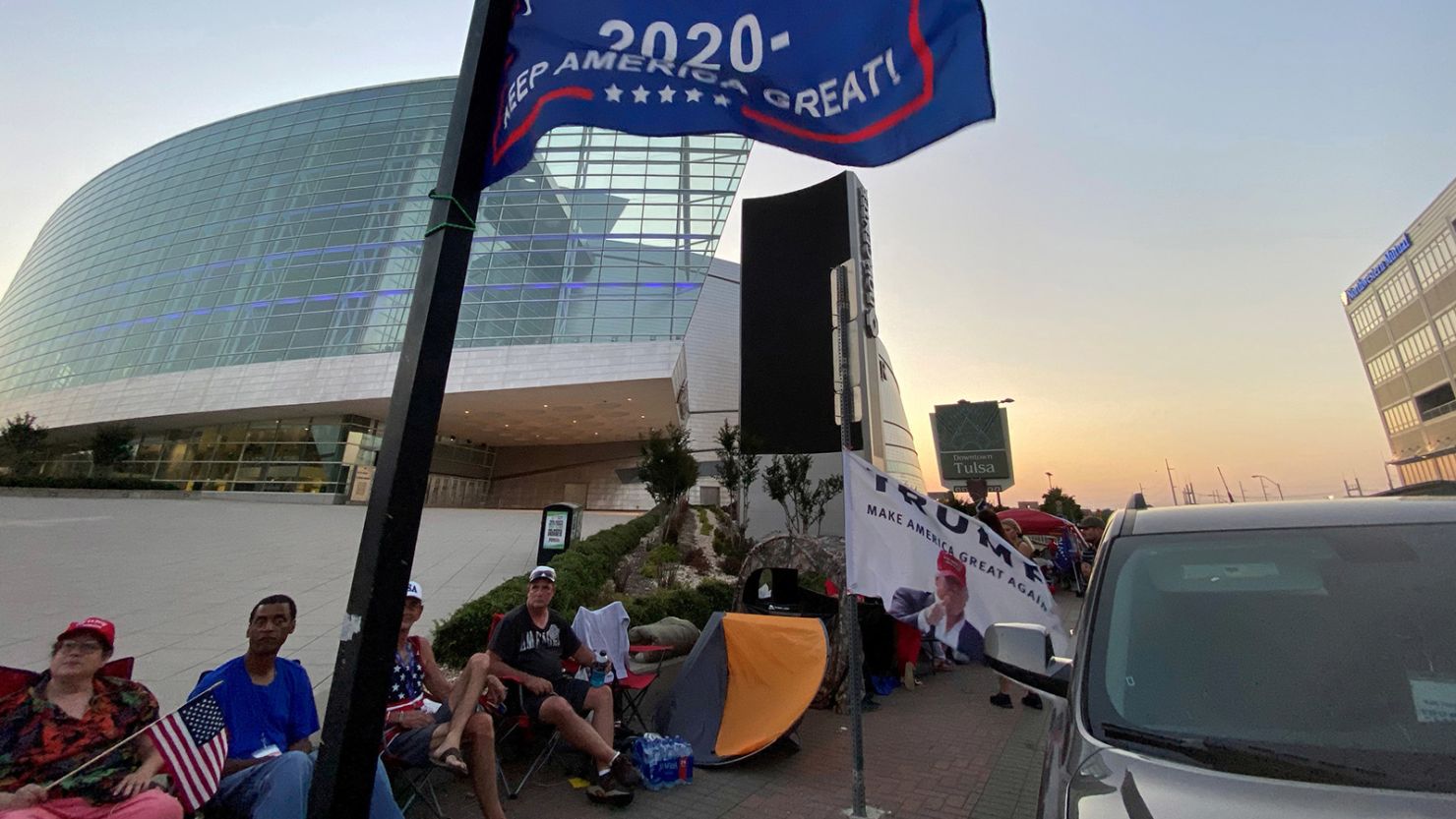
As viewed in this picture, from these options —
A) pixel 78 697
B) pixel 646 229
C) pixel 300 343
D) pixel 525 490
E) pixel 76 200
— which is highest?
pixel 76 200

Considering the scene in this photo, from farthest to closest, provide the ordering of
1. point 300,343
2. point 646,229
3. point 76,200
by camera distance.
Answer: point 76,200, point 646,229, point 300,343

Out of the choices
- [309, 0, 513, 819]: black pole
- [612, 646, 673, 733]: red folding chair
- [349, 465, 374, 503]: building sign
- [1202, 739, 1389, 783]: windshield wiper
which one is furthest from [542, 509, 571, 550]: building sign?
[349, 465, 374, 503]: building sign

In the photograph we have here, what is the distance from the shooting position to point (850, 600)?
3799 mm

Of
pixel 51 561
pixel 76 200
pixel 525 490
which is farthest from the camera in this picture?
pixel 76 200

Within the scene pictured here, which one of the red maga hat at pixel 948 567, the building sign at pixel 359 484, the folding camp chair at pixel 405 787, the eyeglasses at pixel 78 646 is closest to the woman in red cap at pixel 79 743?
the eyeglasses at pixel 78 646

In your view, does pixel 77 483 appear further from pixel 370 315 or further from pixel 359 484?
pixel 370 315

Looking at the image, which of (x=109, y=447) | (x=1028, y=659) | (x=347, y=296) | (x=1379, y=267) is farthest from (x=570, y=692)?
(x=1379, y=267)

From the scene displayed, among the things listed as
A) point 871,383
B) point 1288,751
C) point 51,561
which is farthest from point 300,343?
point 1288,751

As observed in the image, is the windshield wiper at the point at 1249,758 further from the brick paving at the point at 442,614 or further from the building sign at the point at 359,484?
the building sign at the point at 359,484

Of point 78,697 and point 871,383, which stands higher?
point 871,383

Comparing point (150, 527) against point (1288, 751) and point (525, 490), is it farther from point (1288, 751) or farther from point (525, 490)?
point (525, 490)

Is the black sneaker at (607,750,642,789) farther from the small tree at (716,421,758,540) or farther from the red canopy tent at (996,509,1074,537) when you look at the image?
the small tree at (716,421,758,540)

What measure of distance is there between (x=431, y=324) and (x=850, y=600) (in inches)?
117

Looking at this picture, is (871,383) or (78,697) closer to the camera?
(78,697)
